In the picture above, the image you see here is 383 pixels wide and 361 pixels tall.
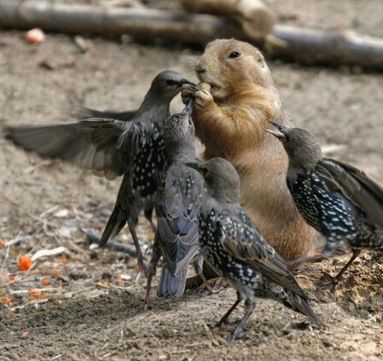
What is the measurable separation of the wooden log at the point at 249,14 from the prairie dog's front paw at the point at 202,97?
488 cm

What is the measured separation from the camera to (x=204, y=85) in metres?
7.46

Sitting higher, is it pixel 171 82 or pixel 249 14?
pixel 171 82

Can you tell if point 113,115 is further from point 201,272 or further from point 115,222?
point 201,272

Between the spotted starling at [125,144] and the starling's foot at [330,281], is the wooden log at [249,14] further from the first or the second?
the starling's foot at [330,281]

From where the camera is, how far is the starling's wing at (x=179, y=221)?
6.18 m

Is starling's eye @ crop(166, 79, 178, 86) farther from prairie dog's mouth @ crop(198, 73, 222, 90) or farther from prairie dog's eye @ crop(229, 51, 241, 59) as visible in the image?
prairie dog's eye @ crop(229, 51, 241, 59)

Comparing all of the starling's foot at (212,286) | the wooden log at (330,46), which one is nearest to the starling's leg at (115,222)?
the starling's foot at (212,286)

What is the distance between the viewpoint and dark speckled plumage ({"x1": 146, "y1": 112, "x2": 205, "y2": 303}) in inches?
243

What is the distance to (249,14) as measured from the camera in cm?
1211

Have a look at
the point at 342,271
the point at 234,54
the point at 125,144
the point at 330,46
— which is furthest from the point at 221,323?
the point at 330,46

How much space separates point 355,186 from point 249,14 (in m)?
6.37

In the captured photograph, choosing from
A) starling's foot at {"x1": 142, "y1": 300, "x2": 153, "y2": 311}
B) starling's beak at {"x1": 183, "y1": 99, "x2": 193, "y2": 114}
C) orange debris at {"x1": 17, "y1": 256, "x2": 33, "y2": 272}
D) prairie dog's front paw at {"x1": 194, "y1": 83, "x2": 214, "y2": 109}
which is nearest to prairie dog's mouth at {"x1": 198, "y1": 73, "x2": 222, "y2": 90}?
prairie dog's front paw at {"x1": 194, "y1": 83, "x2": 214, "y2": 109}

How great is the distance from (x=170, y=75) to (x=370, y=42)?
6.04 m

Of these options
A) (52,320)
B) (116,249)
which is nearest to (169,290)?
(52,320)
